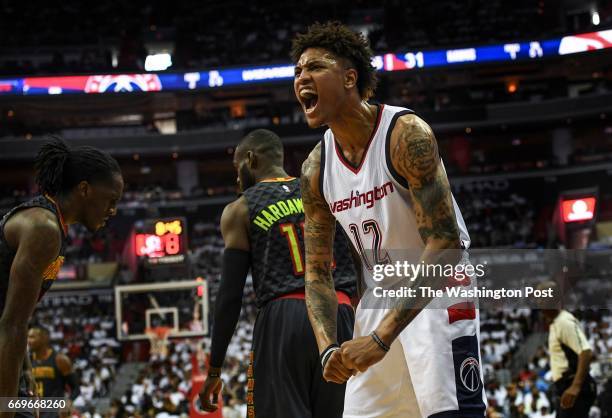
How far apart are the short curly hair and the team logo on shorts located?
123 centimetres

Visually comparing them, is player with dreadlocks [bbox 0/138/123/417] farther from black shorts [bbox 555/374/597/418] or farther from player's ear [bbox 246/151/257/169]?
black shorts [bbox 555/374/597/418]

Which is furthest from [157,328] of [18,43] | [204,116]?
[18,43]

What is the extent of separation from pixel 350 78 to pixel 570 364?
5460mm

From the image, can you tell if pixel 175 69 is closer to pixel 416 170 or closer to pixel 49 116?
pixel 49 116

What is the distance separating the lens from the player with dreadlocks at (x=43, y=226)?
3.65 metres

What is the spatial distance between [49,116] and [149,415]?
18.3 metres

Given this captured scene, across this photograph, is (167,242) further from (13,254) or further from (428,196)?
(428,196)

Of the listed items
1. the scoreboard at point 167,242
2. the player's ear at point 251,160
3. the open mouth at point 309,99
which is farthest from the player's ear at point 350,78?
the scoreboard at point 167,242

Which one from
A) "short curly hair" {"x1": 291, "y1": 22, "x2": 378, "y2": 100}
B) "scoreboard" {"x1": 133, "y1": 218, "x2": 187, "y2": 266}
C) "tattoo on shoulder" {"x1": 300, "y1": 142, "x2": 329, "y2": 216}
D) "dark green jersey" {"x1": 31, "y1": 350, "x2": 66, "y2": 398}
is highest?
"scoreboard" {"x1": 133, "y1": 218, "x2": 187, "y2": 266}

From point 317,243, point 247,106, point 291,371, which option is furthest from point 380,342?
point 247,106

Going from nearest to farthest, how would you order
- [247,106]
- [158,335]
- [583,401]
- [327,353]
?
[327,353] → [583,401] → [158,335] → [247,106]

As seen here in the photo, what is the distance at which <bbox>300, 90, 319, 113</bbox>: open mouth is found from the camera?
3.69 metres

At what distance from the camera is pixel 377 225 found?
12.2ft

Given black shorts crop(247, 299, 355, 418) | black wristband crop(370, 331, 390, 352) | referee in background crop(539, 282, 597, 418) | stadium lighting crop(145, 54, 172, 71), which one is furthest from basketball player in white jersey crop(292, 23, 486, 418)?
stadium lighting crop(145, 54, 172, 71)
